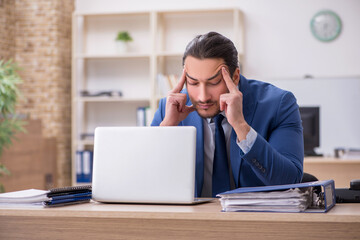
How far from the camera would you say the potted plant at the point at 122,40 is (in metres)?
5.45

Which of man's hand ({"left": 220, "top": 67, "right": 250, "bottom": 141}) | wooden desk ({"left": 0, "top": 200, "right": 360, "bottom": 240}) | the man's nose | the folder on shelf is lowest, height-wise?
wooden desk ({"left": 0, "top": 200, "right": 360, "bottom": 240})

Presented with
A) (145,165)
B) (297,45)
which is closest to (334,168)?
(297,45)

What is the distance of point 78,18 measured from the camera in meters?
5.79

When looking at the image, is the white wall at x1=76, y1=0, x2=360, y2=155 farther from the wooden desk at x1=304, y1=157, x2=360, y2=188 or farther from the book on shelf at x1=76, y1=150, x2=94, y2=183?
the book on shelf at x1=76, y1=150, x2=94, y2=183

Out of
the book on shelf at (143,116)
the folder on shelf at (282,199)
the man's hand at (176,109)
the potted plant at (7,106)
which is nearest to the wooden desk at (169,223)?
the folder on shelf at (282,199)

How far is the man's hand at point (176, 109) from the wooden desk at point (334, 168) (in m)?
2.33

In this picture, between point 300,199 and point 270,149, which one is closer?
point 300,199

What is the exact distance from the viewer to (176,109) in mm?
1954

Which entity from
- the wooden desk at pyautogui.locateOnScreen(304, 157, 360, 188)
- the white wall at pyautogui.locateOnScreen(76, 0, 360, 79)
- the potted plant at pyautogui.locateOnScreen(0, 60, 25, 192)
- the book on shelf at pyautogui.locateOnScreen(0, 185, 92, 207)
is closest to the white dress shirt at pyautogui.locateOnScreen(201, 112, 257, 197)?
the book on shelf at pyautogui.locateOnScreen(0, 185, 92, 207)

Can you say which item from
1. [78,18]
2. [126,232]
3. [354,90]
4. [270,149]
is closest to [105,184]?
[126,232]

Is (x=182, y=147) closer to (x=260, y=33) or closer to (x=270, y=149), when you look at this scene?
(x=270, y=149)

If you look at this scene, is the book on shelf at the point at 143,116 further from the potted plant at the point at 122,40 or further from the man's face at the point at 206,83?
the man's face at the point at 206,83

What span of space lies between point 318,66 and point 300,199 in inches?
166

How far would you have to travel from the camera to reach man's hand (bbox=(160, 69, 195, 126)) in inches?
76.5
